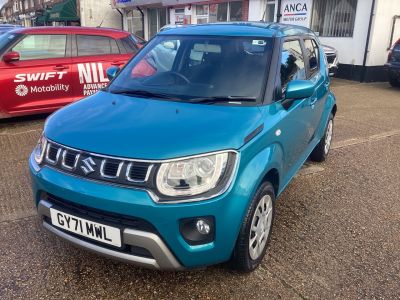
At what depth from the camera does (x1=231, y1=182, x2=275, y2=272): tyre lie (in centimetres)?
242

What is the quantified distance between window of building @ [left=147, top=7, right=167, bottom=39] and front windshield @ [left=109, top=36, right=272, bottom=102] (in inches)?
719

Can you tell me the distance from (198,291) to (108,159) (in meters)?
1.04

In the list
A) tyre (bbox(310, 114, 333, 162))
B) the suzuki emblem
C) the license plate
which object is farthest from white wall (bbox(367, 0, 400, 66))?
the license plate

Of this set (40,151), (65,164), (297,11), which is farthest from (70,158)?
(297,11)

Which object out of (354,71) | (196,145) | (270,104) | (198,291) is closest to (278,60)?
(270,104)

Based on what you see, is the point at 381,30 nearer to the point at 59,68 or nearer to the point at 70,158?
the point at 59,68

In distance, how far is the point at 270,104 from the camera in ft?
9.36

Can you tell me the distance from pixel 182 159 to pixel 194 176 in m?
0.12

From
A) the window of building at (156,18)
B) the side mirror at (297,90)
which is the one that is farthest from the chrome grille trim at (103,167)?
the window of building at (156,18)

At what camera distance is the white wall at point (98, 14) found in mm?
25844

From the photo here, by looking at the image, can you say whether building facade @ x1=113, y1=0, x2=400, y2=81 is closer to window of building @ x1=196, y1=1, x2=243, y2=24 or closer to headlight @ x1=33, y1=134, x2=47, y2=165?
window of building @ x1=196, y1=1, x2=243, y2=24

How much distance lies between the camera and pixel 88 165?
2.27m

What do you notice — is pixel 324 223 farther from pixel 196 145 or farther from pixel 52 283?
pixel 52 283

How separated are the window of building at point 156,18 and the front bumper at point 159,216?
19.8 m
